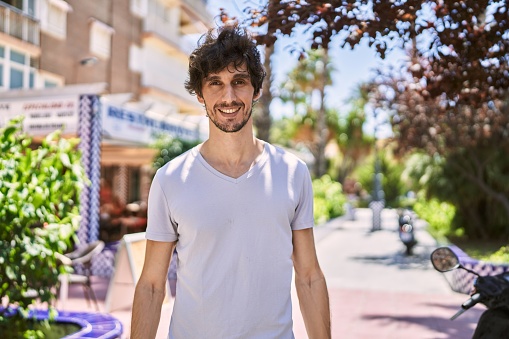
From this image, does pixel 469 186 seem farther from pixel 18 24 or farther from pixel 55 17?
pixel 55 17

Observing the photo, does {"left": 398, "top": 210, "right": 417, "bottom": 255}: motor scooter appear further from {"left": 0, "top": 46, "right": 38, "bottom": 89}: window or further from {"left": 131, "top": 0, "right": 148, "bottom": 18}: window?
{"left": 131, "top": 0, "right": 148, "bottom": 18}: window

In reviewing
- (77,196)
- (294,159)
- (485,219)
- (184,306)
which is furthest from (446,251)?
(485,219)

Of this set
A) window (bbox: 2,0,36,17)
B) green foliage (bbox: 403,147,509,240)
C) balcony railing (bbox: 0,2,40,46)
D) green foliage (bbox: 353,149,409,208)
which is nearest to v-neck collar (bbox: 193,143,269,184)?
green foliage (bbox: 403,147,509,240)

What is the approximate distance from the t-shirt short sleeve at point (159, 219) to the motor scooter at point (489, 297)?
68.6 inches

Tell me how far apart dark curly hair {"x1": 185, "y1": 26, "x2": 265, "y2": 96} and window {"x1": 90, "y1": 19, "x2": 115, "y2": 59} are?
24.4m

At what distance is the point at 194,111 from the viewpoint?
37500 mm

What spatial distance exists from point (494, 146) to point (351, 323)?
1059 centimetres

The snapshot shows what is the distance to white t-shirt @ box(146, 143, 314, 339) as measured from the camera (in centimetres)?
200

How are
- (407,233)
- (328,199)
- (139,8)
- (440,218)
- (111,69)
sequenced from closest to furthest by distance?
1. (407,233)
2. (440,218)
3. (111,69)
4. (328,199)
5. (139,8)

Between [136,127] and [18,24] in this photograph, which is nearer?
[136,127]

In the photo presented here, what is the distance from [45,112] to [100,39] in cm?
1460

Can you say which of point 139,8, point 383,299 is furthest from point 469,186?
point 139,8

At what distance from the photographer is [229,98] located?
212cm

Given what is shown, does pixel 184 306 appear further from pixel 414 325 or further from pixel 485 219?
pixel 485 219
